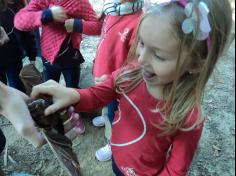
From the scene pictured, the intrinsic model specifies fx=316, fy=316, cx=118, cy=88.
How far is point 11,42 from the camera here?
2.01 metres

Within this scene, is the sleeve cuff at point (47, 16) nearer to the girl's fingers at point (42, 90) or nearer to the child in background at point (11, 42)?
the child in background at point (11, 42)

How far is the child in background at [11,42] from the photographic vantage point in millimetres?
1975

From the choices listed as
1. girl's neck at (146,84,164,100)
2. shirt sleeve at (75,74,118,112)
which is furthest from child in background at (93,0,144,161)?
girl's neck at (146,84,164,100)

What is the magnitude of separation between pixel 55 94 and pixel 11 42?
3.84ft

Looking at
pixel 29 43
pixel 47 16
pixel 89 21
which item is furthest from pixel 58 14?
pixel 29 43

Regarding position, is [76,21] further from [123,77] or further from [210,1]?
[210,1]

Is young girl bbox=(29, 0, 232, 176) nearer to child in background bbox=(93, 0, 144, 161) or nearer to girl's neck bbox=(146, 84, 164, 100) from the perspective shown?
girl's neck bbox=(146, 84, 164, 100)

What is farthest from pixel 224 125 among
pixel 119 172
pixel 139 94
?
pixel 139 94

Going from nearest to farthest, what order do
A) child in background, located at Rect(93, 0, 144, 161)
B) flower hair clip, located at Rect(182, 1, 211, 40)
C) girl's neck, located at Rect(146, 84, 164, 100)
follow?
flower hair clip, located at Rect(182, 1, 211, 40), girl's neck, located at Rect(146, 84, 164, 100), child in background, located at Rect(93, 0, 144, 161)

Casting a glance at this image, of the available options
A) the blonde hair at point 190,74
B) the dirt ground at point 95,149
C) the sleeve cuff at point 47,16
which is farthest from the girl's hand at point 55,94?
the dirt ground at point 95,149

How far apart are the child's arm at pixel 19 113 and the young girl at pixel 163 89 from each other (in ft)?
0.25

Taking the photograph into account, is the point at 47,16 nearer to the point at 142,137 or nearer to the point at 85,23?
the point at 85,23

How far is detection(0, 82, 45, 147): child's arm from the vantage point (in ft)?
3.28

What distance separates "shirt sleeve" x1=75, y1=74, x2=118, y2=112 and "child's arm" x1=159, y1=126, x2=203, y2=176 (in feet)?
0.94
